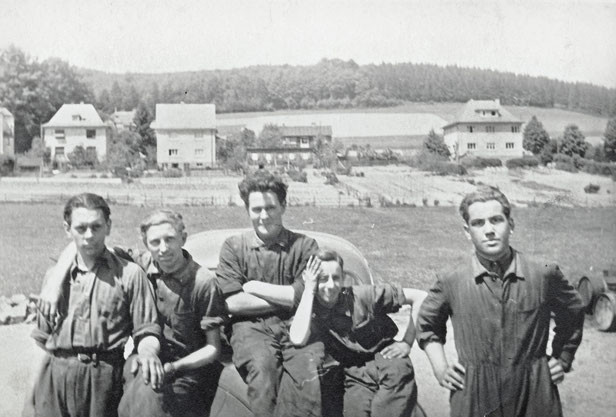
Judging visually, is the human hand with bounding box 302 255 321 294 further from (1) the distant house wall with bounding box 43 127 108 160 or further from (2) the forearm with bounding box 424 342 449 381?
(1) the distant house wall with bounding box 43 127 108 160

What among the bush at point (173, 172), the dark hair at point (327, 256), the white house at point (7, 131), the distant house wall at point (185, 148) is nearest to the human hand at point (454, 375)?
the dark hair at point (327, 256)

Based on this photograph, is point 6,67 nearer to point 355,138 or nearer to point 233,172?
point 233,172

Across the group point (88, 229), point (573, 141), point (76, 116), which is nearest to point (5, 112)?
point (76, 116)

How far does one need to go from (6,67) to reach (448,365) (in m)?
6.33

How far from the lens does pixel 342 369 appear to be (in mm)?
3148

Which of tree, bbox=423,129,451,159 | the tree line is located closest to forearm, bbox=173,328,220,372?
the tree line

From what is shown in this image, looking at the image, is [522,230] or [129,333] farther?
[522,230]

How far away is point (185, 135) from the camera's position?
710 centimetres

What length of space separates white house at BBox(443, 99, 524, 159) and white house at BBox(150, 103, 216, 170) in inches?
119

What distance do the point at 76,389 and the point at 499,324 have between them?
2149mm

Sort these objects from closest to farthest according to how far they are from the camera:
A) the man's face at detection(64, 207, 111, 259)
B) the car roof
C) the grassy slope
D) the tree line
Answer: the man's face at detection(64, 207, 111, 259) → the car roof → the tree line → the grassy slope

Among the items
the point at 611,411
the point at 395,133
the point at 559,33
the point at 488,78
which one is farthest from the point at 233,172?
the point at 611,411

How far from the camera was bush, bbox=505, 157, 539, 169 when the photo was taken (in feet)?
24.5

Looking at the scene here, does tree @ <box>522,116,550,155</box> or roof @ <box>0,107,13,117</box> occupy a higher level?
roof @ <box>0,107,13,117</box>
